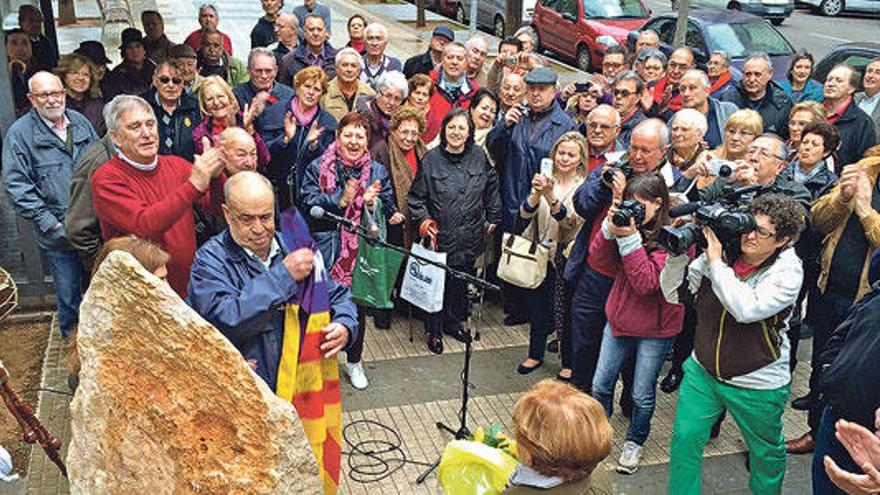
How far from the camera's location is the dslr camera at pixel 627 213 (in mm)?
3990

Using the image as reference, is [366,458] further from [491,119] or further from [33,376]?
[491,119]

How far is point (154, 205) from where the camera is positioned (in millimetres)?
4023

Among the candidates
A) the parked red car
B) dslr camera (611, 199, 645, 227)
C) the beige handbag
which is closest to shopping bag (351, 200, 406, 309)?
the beige handbag

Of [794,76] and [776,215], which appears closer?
[776,215]

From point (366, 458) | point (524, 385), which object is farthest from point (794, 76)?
point (366, 458)

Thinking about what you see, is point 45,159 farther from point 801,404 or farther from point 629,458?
point 801,404

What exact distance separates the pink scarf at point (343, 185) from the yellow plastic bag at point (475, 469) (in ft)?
9.10

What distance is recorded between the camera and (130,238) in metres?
3.46

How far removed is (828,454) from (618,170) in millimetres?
1754

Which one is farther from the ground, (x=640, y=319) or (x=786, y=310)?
(x=786, y=310)

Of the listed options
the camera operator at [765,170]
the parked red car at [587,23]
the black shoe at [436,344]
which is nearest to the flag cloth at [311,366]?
the black shoe at [436,344]

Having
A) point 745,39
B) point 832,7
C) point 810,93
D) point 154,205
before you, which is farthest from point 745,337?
point 832,7

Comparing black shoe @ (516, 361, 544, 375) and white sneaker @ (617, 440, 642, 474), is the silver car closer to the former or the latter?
black shoe @ (516, 361, 544, 375)

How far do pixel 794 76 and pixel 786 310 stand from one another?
16.2ft
